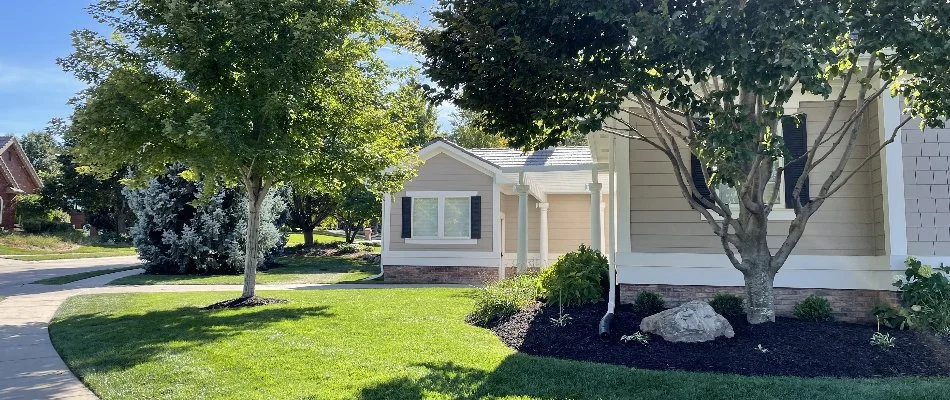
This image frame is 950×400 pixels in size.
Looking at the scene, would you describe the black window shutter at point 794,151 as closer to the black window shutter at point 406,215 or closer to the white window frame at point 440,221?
the white window frame at point 440,221

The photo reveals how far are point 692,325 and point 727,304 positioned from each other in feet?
6.54

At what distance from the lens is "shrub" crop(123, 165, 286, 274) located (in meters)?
19.3

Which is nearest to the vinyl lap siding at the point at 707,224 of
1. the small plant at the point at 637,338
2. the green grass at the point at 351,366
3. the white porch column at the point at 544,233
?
the small plant at the point at 637,338

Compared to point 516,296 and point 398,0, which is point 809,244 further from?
point 398,0

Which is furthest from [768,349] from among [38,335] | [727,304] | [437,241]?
[437,241]

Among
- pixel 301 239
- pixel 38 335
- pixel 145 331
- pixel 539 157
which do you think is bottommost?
pixel 38 335

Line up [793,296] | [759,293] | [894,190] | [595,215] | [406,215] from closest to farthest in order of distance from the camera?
[759,293], [894,190], [793,296], [595,215], [406,215]

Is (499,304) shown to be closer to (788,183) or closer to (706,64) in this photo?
(788,183)

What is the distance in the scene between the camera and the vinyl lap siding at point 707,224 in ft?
28.4

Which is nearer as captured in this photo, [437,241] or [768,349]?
[768,349]

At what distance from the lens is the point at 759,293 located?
283 inches

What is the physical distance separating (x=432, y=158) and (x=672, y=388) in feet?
40.4

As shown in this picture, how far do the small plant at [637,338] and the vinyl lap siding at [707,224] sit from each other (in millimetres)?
2257

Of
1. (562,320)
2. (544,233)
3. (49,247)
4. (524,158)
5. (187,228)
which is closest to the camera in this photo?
(562,320)
